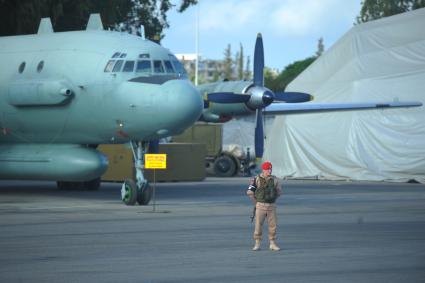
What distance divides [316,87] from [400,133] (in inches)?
273

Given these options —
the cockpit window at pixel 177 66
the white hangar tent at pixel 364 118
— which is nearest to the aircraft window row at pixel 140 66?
the cockpit window at pixel 177 66

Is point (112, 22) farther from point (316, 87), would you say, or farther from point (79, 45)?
point (316, 87)

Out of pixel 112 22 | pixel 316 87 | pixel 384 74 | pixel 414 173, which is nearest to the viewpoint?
pixel 112 22

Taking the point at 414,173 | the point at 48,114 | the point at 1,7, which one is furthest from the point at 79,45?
the point at 414,173

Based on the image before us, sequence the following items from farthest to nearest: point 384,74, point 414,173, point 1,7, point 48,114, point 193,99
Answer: point 384,74 → point 414,173 → point 1,7 → point 48,114 → point 193,99

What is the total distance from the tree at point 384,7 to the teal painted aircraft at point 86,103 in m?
60.5

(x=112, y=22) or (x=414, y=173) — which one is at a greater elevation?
(x=112, y=22)

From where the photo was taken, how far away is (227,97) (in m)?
31.3

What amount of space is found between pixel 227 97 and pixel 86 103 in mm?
7452

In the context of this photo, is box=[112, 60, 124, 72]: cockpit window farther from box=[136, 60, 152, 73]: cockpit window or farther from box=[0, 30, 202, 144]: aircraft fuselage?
box=[136, 60, 152, 73]: cockpit window

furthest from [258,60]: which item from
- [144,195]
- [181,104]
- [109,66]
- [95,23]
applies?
[144,195]

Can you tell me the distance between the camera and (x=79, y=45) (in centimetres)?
2597

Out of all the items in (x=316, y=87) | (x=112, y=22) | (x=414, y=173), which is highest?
(x=112, y=22)

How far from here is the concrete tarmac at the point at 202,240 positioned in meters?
12.7
